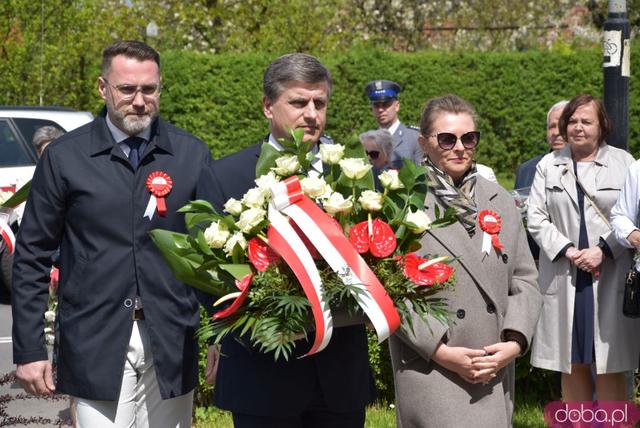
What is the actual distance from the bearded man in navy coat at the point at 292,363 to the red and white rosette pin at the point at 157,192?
1.17 feet

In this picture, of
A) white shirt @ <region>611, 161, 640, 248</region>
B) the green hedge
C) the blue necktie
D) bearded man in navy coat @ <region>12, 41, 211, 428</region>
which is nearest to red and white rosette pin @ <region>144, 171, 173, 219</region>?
bearded man in navy coat @ <region>12, 41, 211, 428</region>

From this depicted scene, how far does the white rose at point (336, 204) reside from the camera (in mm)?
3631

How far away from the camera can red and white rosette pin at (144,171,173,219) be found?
447 centimetres

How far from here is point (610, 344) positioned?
22.1 ft

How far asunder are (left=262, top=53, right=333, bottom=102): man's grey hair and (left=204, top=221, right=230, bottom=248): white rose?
65cm

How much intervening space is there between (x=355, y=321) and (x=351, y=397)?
45 centimetres

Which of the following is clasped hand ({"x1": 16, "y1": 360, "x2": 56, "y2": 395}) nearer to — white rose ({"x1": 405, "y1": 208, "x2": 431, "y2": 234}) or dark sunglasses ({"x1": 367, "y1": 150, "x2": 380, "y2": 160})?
white rose ({"x1": 405, "y1": 208, "x2": 431, "y2": 234})

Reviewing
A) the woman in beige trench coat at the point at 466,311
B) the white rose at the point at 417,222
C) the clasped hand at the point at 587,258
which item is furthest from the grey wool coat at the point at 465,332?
the clasped hand at the point at 587,258

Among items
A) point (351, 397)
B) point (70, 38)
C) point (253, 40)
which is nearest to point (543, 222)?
point (351, 397)

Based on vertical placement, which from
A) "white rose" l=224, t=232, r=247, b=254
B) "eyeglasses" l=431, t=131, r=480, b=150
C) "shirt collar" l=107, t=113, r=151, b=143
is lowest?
"white rose" l=224, t=232, r=247, b=254

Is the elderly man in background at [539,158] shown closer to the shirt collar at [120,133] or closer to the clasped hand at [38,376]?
the shirt collar at [120,133]

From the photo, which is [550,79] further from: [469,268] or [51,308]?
[469,268]

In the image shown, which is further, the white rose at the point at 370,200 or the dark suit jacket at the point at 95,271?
the dark suit jacket at the point at 95,271
